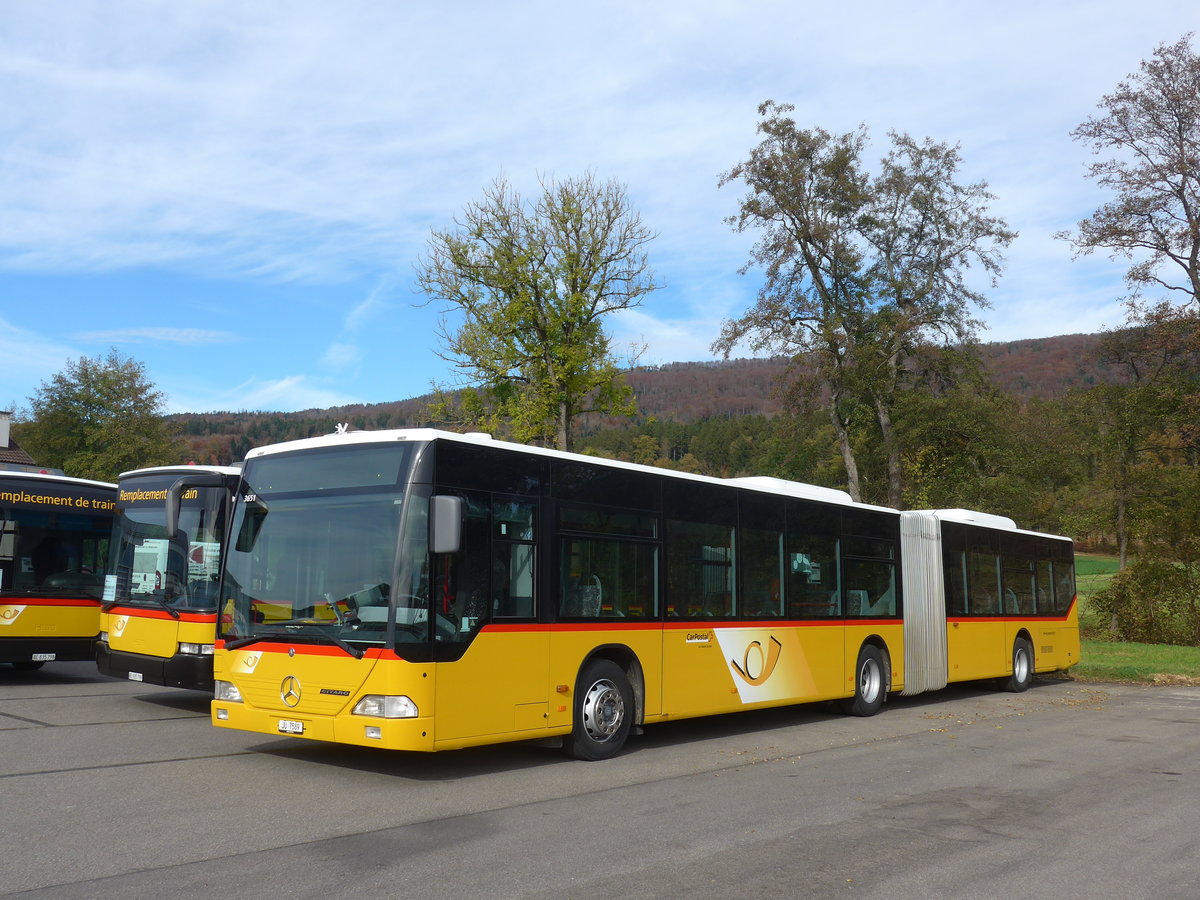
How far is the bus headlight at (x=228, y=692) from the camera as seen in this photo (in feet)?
30.0

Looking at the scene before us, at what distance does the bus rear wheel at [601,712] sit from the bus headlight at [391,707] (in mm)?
2129

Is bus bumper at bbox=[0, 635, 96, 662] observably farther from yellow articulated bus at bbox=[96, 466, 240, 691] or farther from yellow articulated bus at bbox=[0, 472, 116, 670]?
yellow articulated bus at bbox=[96, 466, 240, 691]

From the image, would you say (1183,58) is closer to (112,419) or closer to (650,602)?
(650,602)

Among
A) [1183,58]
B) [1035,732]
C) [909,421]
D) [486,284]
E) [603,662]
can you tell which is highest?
[1183,58]

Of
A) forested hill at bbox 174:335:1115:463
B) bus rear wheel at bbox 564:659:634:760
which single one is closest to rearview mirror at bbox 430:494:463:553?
bus rear wheel at bbox 564:659:634:760

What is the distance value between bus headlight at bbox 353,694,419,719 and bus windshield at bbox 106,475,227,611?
475cm

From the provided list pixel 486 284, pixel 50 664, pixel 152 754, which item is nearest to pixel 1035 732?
pixel 152 754

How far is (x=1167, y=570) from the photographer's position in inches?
1246

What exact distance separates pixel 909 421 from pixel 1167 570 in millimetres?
8965

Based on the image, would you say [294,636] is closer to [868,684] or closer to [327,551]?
[327,551]

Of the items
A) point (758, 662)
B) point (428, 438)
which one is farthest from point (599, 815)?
point (758, 662)

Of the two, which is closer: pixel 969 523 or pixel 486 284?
pixel 969 523

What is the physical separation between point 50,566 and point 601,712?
30.6ft

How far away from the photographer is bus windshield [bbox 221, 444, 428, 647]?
834 centimetres
